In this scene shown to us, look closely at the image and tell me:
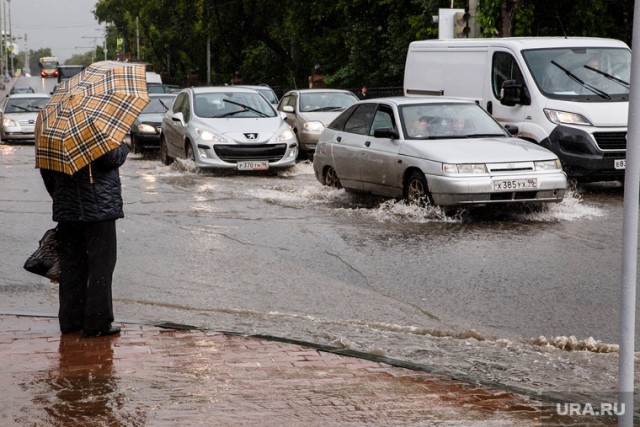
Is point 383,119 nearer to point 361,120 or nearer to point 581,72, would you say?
point 361,120

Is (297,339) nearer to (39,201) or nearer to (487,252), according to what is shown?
(487,252)

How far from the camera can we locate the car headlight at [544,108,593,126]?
619 inches

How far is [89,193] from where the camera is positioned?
671 cm

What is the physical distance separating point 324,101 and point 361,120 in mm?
10458

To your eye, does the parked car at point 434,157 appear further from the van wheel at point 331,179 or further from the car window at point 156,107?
the car window at point 156,107

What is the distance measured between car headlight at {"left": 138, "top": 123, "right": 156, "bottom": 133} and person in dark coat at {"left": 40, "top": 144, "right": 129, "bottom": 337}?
19189mm

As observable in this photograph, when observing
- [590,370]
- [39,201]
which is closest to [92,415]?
[590,370]

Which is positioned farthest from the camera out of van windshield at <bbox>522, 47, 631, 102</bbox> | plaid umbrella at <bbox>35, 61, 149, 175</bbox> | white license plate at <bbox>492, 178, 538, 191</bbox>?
van windshield at <bbox>522, 47, 631, 102</bbox>

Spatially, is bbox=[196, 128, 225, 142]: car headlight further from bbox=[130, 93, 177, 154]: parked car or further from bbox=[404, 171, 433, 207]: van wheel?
bbox=[404, 171, 433, 207]: van wheel

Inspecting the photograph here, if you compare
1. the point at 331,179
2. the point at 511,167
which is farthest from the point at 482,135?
the point at 331,179

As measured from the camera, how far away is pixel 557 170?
13070 millimetres

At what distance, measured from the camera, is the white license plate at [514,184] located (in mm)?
12633

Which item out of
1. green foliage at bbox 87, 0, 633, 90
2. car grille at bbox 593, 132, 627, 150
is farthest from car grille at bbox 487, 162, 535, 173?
green foliage at bbox 87, 0, 633, 90

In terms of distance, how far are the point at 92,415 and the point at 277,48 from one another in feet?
176
